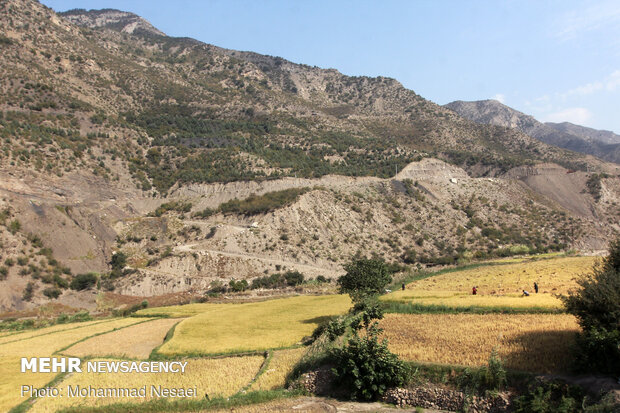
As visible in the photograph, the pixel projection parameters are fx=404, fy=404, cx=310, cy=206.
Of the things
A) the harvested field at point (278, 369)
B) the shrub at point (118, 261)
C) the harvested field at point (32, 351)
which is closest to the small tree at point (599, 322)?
the harvested field at point (278, 369)

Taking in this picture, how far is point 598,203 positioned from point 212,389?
92.8 meters

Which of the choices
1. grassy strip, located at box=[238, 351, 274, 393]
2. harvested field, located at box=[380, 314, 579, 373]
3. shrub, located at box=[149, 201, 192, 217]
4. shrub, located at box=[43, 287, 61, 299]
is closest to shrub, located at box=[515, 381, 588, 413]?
harvested field, located at box=[380, 314, 579, 373]

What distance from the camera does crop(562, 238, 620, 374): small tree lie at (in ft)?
42.3

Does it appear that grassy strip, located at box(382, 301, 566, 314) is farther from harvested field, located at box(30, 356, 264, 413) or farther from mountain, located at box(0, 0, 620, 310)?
mountain, located at box(0, 0, 620, 310)

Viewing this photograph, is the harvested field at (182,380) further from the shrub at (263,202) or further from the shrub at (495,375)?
the shrub at (263,202)

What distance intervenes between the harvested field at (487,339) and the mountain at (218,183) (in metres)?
38.6

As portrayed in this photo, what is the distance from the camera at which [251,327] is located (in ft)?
93.0

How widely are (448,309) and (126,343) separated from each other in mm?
21138

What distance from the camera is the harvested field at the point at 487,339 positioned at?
14852 millimetres

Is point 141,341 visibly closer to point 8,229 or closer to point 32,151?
point 8,229

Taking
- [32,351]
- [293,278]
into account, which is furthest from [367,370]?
[293,278]

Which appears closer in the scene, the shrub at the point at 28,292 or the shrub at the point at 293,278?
the shrub at the point at 28,292

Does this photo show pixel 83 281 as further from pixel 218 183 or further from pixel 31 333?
pixel 218 183

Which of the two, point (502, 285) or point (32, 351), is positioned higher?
point (502, 285)
